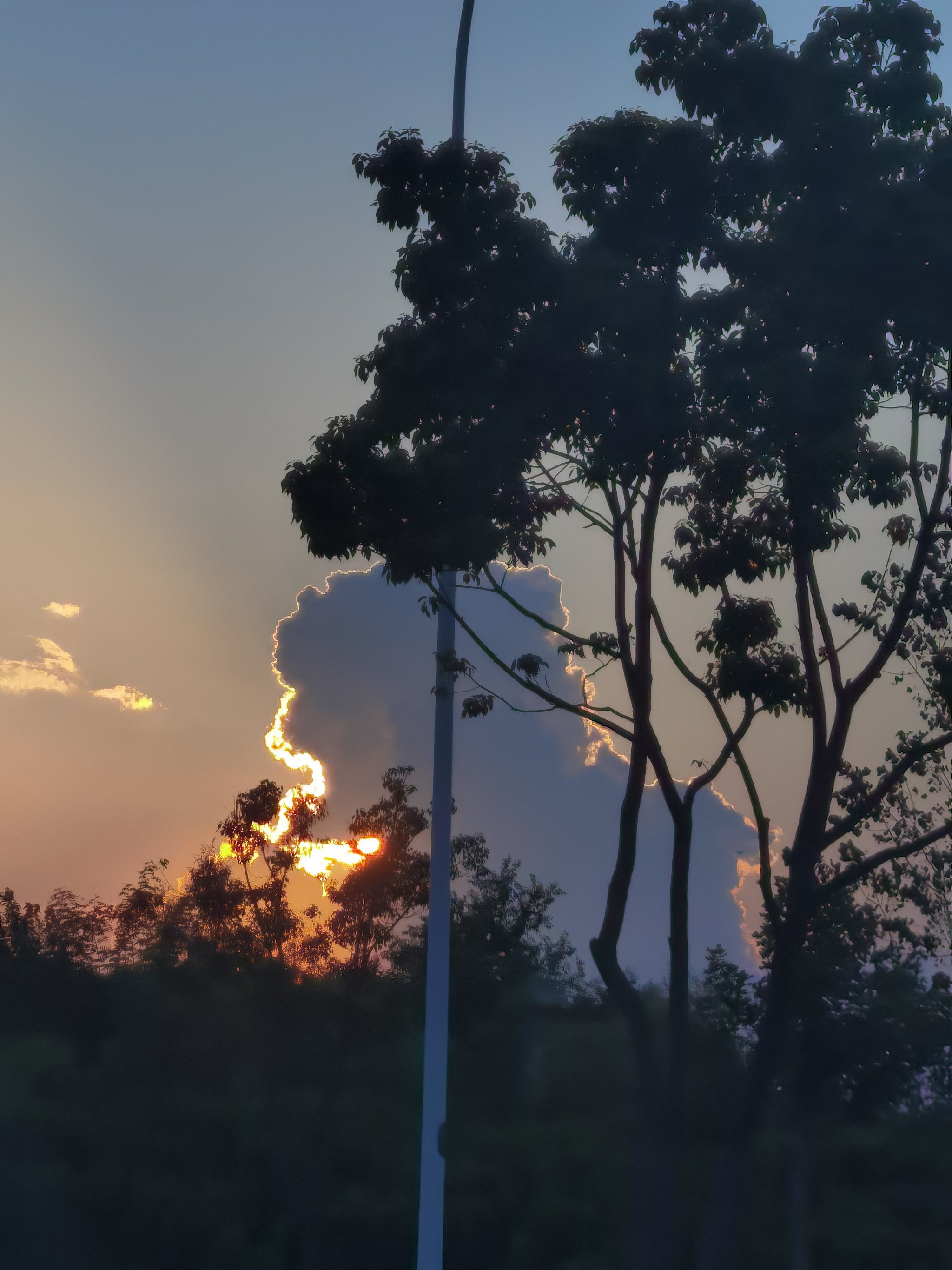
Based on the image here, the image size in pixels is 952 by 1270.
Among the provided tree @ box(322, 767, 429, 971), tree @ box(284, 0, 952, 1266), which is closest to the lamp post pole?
tree @ box(284, 0, 952, 1266)

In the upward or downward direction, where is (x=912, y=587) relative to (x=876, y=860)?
upward

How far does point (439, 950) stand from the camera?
1152 cm

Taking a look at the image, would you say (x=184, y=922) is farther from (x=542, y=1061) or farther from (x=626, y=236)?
(x=626, y=236)

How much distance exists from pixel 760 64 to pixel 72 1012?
1986cm

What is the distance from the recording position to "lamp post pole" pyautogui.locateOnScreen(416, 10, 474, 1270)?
34.7 feet

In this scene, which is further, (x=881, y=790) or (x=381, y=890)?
(x=381, y=890)

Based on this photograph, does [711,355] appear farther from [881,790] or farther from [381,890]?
[381,890]

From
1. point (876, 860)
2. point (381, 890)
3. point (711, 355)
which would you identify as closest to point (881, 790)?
point (876, 860)

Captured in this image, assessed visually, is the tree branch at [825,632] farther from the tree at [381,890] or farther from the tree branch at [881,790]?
the tree at [381,890]

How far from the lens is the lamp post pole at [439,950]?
34.7ft

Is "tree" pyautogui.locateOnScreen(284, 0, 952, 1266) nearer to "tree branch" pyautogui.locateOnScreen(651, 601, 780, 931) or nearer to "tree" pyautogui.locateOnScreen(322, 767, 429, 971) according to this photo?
"tree branch" pyautogui.locateOnScreen(651, 601, 780, 931)

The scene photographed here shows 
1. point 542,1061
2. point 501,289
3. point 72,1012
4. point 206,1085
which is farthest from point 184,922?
point 501,289

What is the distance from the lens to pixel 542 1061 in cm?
1923

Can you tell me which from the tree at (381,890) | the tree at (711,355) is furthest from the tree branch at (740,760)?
the tree at (381,890)
